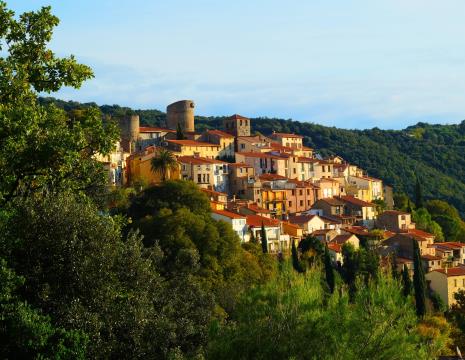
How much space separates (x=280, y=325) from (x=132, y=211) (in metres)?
43.5

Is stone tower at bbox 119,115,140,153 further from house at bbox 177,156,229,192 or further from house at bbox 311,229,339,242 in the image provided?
house at bbox 311,229,339,242

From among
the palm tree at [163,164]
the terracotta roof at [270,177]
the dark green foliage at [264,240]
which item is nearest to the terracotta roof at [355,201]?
the terracotta roof at [270,177]

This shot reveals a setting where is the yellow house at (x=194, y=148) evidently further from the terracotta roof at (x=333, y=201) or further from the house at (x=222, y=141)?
the terracotta roof at (x=333, y=201)

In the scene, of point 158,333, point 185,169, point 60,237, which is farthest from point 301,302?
point 185,169

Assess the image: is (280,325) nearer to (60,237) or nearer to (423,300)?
(60,237)

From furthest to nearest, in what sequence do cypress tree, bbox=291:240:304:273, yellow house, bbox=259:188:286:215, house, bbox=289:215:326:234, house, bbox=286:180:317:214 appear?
1. house, bbox=286:180:317:214
2. yellow house, bbox=259:188:286:215
3. house, bbox=289:215:326:234
4. cypress tree, bbox=291:240:304:273

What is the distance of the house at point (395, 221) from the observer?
298 feet

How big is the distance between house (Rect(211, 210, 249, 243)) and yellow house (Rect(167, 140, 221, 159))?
1988 cm

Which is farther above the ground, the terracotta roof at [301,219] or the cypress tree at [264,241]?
the terracotta roof at [301,219]

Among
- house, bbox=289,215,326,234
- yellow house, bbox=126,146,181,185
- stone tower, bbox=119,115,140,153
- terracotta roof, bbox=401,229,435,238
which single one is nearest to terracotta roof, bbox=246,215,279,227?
house, bbox=289,215,326,234

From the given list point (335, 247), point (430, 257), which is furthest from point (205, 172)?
point (430, 257)

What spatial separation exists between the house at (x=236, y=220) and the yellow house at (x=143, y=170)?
9.33 m

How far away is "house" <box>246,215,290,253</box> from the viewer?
242ft

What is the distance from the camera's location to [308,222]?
84.0 metres
